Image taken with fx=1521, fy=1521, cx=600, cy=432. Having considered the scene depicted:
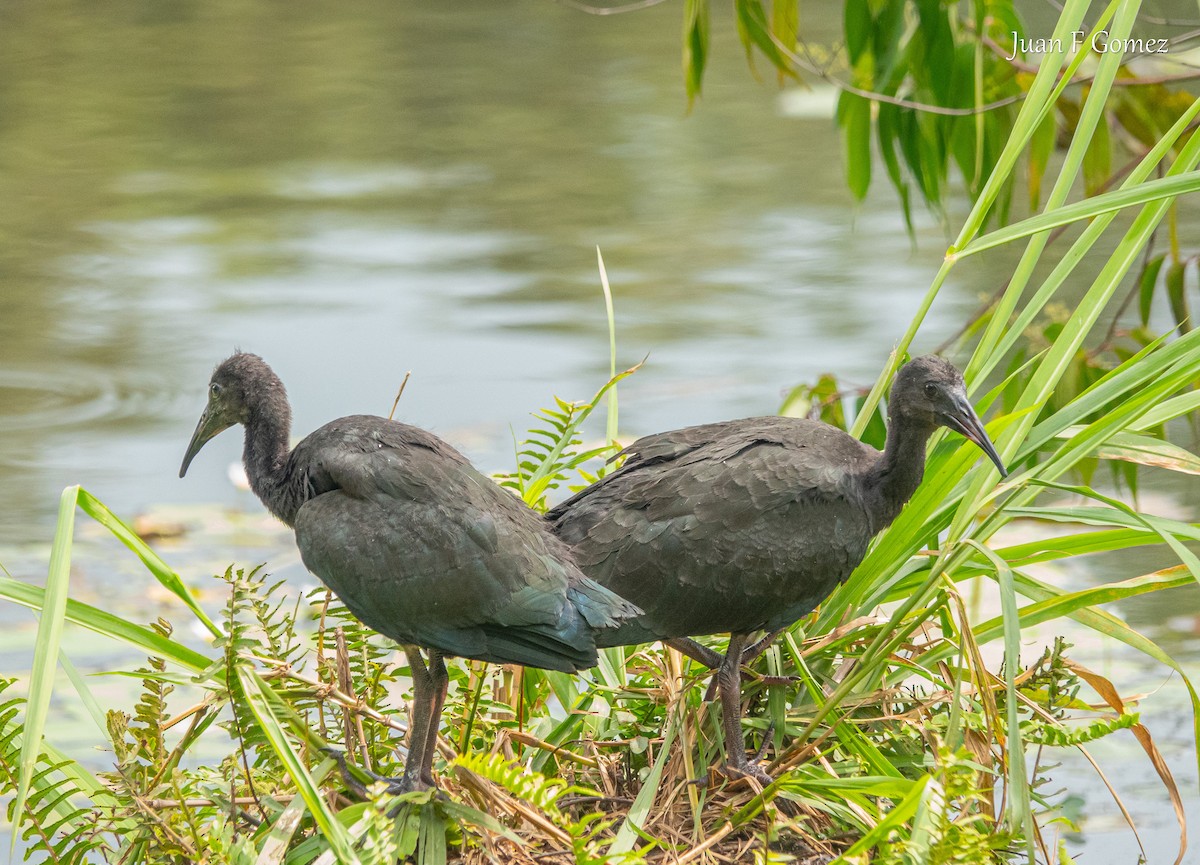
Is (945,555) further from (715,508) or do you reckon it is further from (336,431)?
(336,431)

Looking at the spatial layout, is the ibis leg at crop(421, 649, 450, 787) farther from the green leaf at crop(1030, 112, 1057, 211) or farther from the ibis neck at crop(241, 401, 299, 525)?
the green leaf at crop(1030, 112, 1057, 211)

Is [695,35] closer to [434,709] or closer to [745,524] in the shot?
[745,524]

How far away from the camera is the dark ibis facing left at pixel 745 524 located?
10.0 ft

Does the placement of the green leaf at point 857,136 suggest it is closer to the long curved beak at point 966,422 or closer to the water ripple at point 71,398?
the long curved beak at point 966,422

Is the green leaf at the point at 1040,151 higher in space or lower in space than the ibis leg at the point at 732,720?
higher

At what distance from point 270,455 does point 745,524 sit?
1.02 m

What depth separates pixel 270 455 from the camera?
3.24 meters

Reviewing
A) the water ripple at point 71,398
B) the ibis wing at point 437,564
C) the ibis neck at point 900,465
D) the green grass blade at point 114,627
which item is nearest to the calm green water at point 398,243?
the water ripple at point 71,398

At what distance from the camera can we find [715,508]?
3104mm

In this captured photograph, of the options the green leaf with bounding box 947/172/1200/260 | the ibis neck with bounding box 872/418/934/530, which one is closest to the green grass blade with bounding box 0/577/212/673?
the ibis neck with bounding box 872/418/934/530

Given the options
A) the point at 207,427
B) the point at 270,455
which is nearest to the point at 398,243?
the point at 207,427

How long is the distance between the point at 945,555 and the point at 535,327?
5.71 m

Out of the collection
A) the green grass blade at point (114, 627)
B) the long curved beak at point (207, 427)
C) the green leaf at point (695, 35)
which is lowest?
the green grass blade at point (114, 627)

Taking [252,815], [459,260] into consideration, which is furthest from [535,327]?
[252,815]
